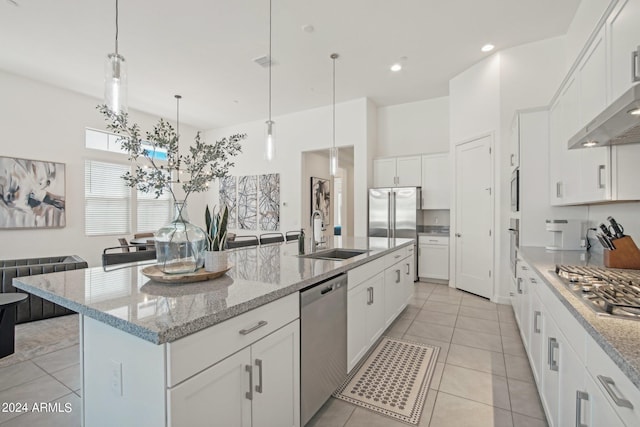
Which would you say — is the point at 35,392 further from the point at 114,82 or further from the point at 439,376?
the point at 439,376

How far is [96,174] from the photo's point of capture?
18.2ft

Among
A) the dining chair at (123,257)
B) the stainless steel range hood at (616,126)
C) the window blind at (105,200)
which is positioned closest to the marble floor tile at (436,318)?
the stainless steel range hood at (616,126)

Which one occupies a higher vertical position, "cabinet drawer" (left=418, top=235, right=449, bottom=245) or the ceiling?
the ceiling

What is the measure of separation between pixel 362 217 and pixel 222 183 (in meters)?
3.96

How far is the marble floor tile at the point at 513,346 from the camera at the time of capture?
8.24 feet

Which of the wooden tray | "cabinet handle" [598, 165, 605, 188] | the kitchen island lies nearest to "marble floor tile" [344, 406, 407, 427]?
the kitchen island

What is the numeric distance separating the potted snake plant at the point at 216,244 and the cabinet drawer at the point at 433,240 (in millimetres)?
4204

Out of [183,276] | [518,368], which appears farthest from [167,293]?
[518,368]

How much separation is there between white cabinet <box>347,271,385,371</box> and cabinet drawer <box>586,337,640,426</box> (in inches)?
49.2

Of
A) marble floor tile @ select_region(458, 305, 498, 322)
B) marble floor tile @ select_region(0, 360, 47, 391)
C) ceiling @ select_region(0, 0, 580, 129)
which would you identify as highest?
ceiling @ select_region(0, 0, 580, 129)

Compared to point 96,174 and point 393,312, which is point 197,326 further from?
point 96,174

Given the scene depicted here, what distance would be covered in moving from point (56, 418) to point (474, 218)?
15.6 ft

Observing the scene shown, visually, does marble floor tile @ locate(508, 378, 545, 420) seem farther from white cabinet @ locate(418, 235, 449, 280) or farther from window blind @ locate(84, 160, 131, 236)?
window blind @ locate(84, 160, 131, 236)

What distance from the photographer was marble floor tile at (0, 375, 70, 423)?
6.16 feet
